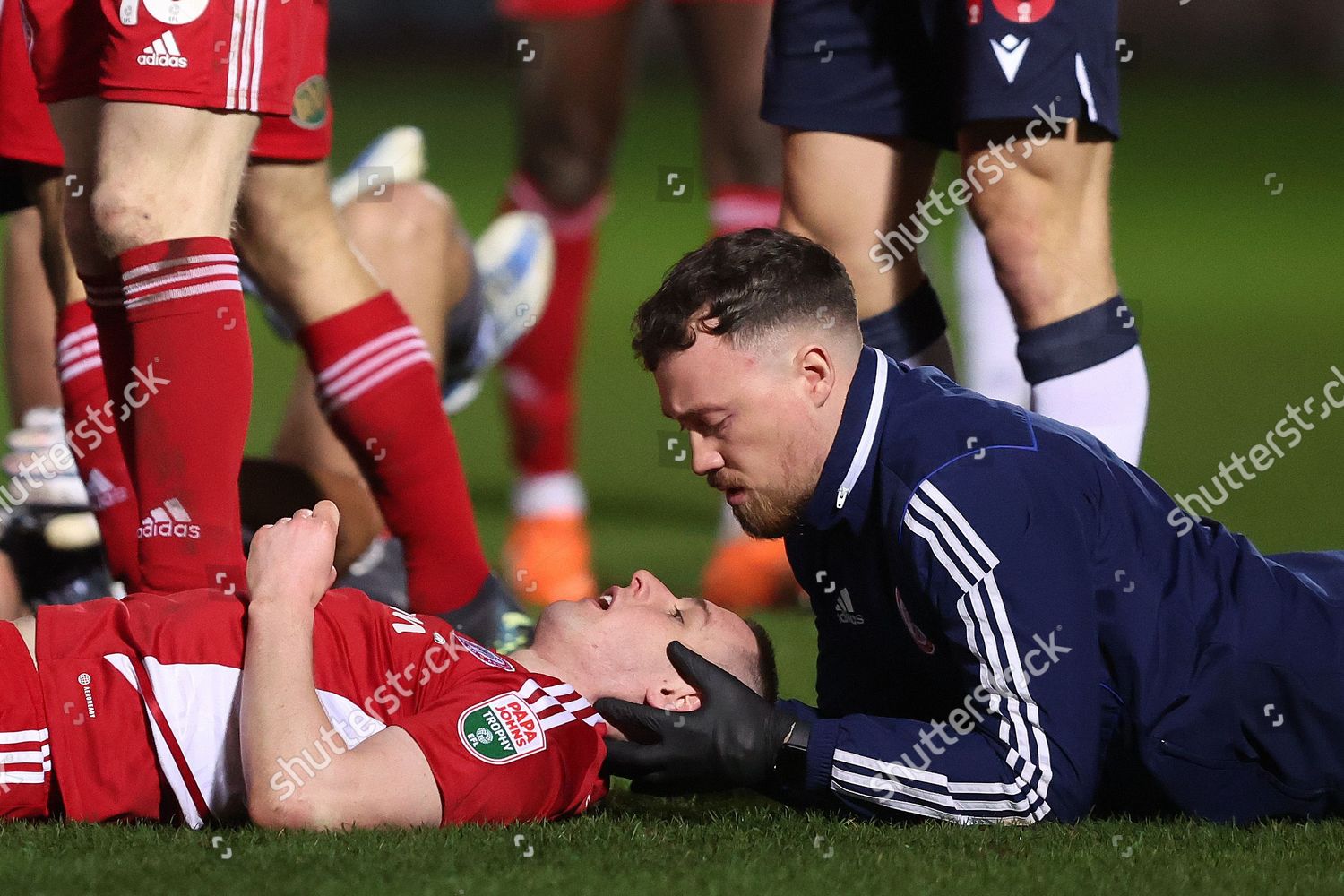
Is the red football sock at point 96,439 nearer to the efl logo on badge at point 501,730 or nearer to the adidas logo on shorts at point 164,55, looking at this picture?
the adidas logo on shorts at point 164,55

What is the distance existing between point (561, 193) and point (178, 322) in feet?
7.30

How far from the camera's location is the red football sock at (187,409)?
96.1 inches

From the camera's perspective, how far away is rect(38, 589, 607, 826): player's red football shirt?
207cm

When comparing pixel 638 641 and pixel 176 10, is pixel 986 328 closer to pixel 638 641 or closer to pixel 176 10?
pixel 638 641

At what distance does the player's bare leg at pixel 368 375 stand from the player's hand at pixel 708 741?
968mm

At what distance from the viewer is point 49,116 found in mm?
2920

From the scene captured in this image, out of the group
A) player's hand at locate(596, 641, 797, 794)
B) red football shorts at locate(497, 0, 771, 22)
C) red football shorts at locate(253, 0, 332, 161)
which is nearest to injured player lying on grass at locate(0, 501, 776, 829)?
player's hand at locate(596, 641, 797, 794)

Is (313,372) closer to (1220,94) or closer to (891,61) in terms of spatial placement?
(891,61)

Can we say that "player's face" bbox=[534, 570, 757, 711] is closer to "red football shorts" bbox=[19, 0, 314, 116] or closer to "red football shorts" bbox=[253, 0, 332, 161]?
"red football shorts" bbox=[19, 0, 314, 116]

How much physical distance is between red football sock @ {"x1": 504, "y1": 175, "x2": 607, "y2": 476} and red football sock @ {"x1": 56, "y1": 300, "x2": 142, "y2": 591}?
1473mm

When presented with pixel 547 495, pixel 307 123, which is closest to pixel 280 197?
pixel 307 123

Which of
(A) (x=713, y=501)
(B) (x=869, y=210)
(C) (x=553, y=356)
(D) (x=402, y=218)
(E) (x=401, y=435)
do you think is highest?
(B) (x=869, y=210)

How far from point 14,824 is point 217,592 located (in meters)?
0.38

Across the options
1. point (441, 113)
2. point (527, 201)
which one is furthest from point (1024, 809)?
point (441, 113)
